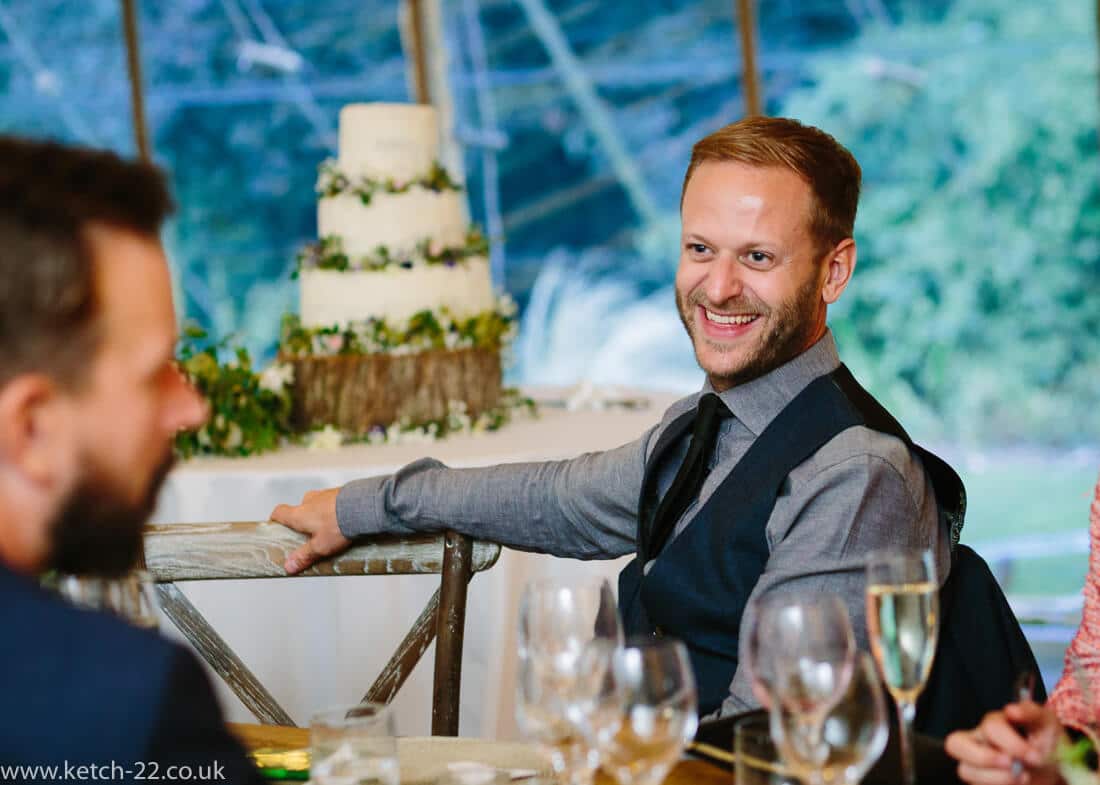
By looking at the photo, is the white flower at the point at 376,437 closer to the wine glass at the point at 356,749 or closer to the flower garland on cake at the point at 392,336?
the flower garland on cake at the point at 392,336

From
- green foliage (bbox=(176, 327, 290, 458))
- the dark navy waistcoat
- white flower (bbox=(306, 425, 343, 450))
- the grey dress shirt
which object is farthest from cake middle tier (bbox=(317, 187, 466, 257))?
the dark navy waistcoat

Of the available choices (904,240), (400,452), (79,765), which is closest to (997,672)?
(79,765)

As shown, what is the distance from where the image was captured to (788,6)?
6.80 meters

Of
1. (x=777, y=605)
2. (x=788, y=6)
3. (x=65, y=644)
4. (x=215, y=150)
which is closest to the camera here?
(x=65, y=644)

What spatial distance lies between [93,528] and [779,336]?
1319 millimetres

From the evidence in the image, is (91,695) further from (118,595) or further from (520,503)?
(520,503)

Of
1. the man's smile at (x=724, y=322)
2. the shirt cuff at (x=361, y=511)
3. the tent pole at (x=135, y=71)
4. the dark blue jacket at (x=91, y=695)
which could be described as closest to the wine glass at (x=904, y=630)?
the dark blue jacket at (x=91, y=695)

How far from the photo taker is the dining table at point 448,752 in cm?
150

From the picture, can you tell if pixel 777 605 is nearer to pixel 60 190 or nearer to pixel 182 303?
pixel 60 190

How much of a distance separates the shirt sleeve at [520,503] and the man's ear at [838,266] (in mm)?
372

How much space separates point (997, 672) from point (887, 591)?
1.94ft

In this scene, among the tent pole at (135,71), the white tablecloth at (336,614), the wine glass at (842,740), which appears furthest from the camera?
the tent pole at (135,71)

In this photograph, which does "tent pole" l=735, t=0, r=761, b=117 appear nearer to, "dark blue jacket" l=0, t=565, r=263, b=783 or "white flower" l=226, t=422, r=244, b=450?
"white flower" l=226, t=422, r=244, b=450

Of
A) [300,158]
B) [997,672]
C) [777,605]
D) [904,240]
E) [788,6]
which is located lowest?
[997,672]
